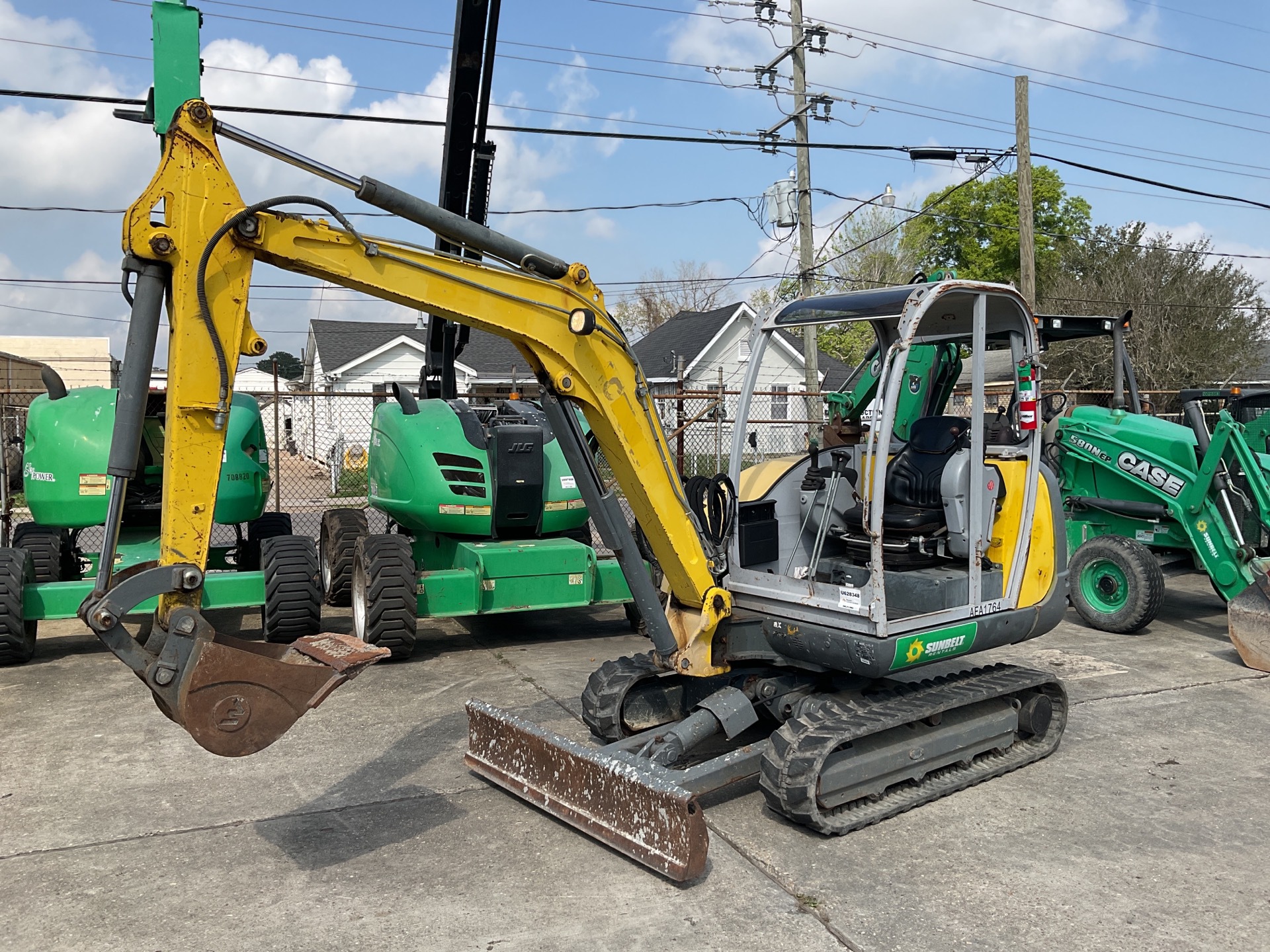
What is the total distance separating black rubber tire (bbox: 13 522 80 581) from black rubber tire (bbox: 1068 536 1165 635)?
8.20m

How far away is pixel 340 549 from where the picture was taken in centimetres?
879

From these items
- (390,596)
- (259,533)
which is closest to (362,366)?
(259,533)

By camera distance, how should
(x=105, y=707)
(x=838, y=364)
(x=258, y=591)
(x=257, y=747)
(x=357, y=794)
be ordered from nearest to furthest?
(x=257, y=747)
(x=357, y=794)
(x=105, y=707)
(x=258, y=591)
(x=838, y=364)

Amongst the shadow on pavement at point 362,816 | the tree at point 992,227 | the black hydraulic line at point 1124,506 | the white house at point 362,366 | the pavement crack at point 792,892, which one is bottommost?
the pavement crack at point 792,892

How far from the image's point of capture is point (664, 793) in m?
4.09

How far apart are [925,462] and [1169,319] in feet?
94.6

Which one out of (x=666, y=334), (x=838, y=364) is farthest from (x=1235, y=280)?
(x=666, y=334)

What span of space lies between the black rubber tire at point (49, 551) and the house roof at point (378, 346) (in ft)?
79.2

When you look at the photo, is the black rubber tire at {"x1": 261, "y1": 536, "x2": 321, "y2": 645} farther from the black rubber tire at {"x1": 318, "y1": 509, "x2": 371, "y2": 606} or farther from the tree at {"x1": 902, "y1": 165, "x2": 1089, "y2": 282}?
the tree at {"x1": 902, "y1": 165, "x2": 1089, "y2": 282}

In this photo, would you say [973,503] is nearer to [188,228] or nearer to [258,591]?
[188,228]

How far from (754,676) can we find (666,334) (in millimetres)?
34572

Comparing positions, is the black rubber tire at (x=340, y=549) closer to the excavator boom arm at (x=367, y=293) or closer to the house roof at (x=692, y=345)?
the excavator boom arm at (x=367, y=293)

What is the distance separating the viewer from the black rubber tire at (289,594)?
735 cm

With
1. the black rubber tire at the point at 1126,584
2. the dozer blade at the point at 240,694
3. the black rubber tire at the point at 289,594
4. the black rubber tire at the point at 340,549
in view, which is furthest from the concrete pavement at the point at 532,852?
the black rubber tire at the point at 340,549
